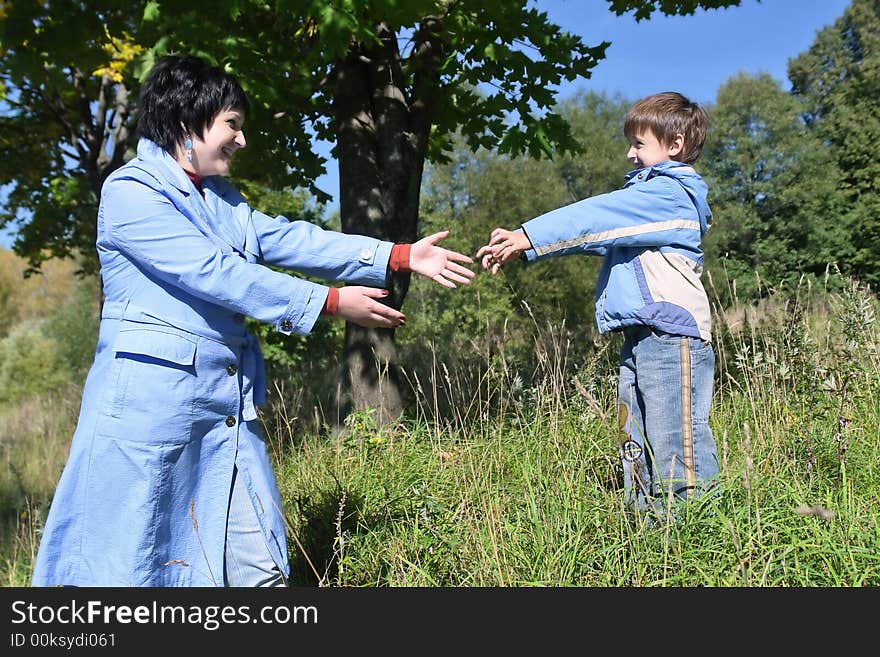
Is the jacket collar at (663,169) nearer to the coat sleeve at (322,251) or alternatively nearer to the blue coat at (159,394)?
the coat sleeve at (322,251)

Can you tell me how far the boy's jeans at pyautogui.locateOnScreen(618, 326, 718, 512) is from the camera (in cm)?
261

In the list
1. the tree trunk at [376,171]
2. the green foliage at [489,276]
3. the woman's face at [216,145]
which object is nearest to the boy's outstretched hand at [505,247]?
the woman's face at [216,145]

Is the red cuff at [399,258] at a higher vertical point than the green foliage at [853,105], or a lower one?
lower

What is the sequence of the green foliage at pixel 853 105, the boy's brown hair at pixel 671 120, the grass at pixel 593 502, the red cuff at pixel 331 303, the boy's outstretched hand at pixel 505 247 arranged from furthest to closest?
the green foliage at pixel 853 105 < the boy's brown hair at pixel 671 120 < the boy's outstretched hand at pixel 505 247 < the grass at pixel 593 502 < the red cuff at pixel 331 303

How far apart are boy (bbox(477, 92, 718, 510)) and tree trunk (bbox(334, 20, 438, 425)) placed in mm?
2856

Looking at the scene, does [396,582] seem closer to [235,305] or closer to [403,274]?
[235,305]

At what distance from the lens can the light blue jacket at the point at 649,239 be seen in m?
2.62

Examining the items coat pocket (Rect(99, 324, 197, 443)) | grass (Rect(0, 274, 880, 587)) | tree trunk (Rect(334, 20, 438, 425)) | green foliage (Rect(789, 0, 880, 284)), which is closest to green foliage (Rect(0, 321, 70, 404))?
tree trunk (Rect(334, 20, 438, 425))

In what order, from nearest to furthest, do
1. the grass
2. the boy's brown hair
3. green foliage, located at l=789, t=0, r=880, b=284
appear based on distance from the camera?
the grass < the boy's brown hair < green foliage, located at l=789, t=0, r=880, b=284

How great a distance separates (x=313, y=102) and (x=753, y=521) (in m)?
4.93

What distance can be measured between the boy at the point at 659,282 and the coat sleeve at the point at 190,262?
2.62ft

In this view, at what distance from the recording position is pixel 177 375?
6.86ft

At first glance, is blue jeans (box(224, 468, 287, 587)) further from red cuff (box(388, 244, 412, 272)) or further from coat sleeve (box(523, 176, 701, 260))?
coat sleeve (box(523, 176, 701, 260))

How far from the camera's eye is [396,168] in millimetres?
5664
